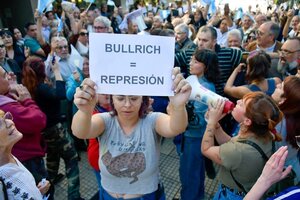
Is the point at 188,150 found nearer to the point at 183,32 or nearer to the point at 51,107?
the point at 51,107

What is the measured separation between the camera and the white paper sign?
4.32 feet

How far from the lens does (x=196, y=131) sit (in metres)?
2.63

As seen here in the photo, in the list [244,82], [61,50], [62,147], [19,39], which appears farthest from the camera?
[19,39]

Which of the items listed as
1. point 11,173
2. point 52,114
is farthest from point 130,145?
point 52,114

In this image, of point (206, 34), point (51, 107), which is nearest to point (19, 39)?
point (51, 107)

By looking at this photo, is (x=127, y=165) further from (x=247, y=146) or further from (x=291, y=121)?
(x=291, y=121)

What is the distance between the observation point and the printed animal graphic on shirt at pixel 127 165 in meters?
1.62

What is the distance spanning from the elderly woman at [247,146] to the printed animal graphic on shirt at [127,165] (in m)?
0.50

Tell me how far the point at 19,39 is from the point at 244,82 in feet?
14.2

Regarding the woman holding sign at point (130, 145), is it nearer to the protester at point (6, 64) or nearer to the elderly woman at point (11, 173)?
the elderly woman at point (11, 173)

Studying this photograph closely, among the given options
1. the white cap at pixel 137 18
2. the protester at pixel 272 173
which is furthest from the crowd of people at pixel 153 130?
the white cap at pixel 137 18

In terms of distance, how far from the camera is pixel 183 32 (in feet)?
13.4

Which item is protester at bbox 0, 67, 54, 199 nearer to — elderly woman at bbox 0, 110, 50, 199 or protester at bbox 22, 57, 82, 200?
protester at bbox 22, 57, 82, 200

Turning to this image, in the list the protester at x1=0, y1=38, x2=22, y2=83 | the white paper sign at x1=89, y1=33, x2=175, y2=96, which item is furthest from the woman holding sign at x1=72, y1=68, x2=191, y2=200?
the protester at x1=0, y1=38, x2=22, y2=83
